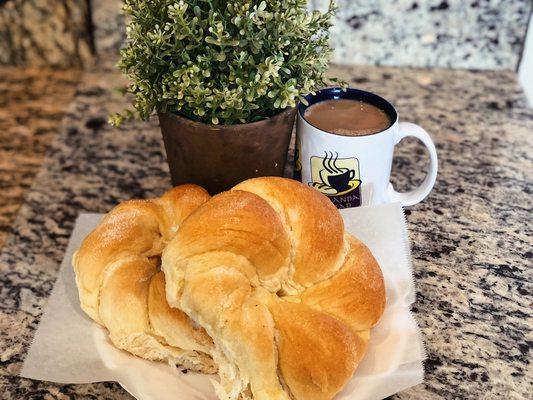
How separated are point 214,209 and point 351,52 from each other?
2.88ft

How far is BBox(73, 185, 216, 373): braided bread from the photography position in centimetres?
72

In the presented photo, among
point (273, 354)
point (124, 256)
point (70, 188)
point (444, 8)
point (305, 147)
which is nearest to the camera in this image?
point (273, 354)

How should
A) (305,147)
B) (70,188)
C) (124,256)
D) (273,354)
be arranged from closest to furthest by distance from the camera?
1. (273,354)
2. (124,256)
3. (305,147)
4. (70,188)

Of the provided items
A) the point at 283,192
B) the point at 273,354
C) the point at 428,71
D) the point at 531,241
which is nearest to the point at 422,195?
the point at 531,241

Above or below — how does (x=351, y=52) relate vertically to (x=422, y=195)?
above

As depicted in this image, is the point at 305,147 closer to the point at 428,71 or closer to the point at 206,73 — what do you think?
the point at 206,73

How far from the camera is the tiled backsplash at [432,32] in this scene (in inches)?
54.1

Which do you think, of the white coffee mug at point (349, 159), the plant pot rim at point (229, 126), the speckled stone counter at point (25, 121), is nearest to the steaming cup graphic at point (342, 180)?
the white coffee mug at point (349, 159)

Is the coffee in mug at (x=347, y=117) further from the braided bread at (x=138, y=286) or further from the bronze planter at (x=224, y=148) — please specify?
the braided bread at (x=138, y=286)

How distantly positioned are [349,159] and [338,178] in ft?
0.12

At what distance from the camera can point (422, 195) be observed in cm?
98

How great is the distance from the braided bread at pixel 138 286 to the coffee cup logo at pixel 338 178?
0.19 m

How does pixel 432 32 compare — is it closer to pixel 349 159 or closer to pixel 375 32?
pixel 375 32

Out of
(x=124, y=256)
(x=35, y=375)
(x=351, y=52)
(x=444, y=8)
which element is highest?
(x=444, y=8)
